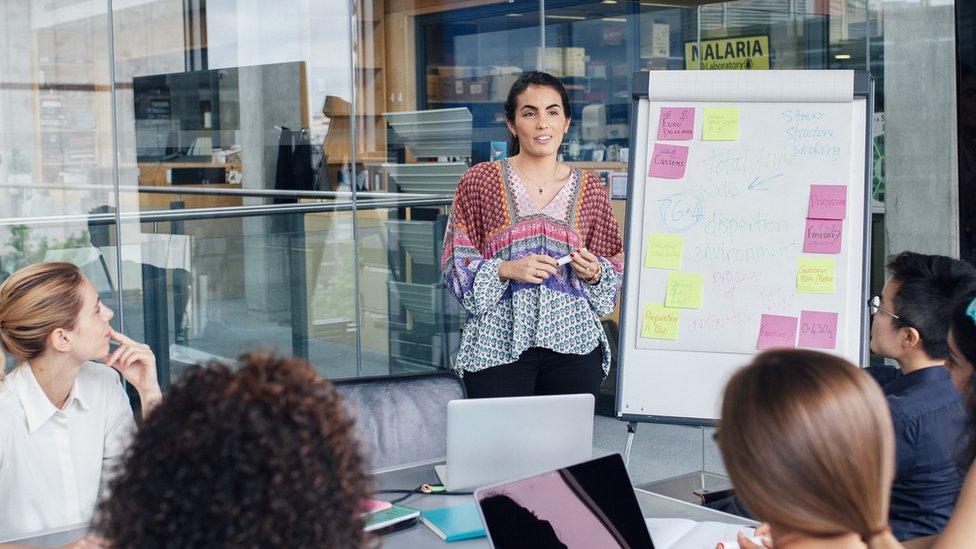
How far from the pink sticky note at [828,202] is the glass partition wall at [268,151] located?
2.12 m

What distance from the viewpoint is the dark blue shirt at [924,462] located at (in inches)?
90.5

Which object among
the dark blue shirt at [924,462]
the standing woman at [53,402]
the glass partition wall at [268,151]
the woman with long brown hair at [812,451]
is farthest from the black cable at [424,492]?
the glass partition wall at [268,151]

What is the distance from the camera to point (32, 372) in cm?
226

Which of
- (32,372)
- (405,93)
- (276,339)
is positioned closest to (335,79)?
(405,93)

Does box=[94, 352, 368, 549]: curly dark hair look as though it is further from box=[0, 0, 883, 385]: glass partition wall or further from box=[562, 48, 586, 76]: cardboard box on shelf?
box=[562, 48, 586, 76]: cardboard box on shelf

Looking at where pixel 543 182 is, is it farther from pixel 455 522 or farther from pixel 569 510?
pixel 569 510

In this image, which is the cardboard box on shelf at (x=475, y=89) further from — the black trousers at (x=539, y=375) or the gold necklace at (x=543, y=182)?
the black trousers at (x=539, y=375)

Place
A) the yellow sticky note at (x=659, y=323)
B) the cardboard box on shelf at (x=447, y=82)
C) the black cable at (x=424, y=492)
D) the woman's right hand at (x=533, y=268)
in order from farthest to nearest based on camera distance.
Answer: the cardboard box on shelf at (x=447, y=82) < the yellow sticky note at (x=659, y=323) < the woman's right hand at (x=533, y=268) < the black cable at (x=424, y=492)

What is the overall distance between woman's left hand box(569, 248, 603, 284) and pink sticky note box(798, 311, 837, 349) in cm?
63

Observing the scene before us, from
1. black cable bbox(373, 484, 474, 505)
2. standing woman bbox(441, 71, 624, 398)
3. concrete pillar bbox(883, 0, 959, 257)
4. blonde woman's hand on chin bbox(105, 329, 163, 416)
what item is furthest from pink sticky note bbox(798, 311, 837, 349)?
concrete pillar bbox(883, 0, 959, 257)

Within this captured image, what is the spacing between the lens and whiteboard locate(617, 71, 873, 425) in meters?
3.13

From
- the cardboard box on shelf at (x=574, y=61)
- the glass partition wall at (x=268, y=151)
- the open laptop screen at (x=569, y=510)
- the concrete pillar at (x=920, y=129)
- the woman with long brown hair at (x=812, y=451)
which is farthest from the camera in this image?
the cardboard box on shelf at (x=574, y=61)

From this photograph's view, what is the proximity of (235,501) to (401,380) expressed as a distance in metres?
1.90

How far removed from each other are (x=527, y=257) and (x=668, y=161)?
59 cm
